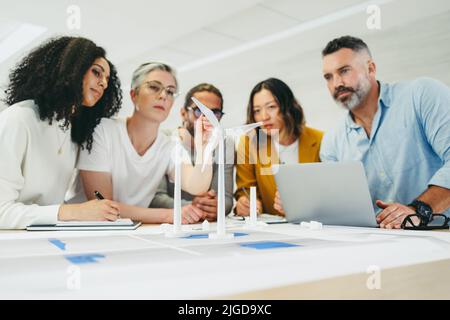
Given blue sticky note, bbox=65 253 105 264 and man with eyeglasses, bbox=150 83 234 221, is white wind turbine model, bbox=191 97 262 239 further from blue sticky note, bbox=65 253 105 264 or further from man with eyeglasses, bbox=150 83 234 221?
man with eyeglasses, bbox=150 83 234 221

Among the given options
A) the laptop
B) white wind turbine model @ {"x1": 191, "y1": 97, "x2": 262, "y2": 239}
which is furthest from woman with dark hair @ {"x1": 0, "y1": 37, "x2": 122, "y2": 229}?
the laptop

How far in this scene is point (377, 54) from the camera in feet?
11.5

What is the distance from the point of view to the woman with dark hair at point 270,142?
239cm

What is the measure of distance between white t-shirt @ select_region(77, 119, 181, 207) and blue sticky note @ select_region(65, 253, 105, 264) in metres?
1.23

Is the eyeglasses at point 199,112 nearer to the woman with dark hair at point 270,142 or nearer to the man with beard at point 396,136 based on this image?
the woman with dark hair at point 270,142

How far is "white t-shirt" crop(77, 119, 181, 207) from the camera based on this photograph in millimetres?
1937

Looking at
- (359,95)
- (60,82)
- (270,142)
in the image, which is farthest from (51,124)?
(359,95)

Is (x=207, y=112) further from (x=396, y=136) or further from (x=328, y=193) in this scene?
(x=396, y=136)

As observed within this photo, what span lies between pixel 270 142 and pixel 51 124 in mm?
1352

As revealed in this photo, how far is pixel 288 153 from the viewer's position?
8.20ft

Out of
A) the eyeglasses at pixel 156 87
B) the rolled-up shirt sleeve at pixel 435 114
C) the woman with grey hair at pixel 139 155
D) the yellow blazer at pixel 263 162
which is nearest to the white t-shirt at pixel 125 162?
the woman with grey hair at pixel 139 155

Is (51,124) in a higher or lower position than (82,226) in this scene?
higher

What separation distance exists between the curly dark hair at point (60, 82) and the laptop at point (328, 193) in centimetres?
99

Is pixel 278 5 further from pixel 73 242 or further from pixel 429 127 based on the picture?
pixel 73 242
